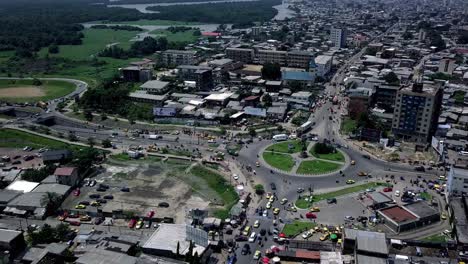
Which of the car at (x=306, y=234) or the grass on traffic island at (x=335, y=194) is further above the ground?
the grass on traffic island at (x=335, y=194)

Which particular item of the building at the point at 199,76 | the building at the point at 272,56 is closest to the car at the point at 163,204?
the building at the point at 199,76

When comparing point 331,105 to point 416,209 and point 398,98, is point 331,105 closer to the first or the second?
point 398,98

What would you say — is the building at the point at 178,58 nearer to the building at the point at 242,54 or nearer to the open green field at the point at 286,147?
the building at the point at 242,54

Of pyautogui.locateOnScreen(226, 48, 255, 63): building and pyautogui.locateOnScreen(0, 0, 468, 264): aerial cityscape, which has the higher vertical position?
pyautogui.locateOnScreen(226, 48, 255, 63): building

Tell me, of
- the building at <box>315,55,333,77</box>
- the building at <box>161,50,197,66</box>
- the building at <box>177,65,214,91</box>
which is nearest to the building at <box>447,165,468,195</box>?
the building at <box>177,65,214,91</box>

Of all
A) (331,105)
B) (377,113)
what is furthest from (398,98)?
(331,105)

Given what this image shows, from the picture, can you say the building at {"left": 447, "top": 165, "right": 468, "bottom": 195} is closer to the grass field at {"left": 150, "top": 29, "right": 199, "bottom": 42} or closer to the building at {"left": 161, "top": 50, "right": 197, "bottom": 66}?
the building at {"left": 161, "top": 50, "right": 197, "bottom": 66}

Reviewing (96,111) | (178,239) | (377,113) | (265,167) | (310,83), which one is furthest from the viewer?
(310,83)
